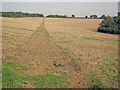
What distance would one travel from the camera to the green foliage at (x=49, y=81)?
6900 mm

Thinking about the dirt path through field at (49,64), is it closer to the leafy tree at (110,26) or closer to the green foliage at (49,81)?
the green foliage at (49,81)

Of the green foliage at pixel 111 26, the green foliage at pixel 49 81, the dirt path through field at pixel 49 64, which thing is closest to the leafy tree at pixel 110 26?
the green foliage at pixel 111 26

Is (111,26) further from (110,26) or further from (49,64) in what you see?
(49,64)

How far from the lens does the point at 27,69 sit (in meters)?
8.19

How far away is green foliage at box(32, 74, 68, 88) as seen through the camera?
22.6 feet

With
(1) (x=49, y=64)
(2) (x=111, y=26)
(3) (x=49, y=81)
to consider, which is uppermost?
(2) (x=111, y=26)

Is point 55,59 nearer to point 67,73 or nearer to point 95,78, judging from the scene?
point 67,73

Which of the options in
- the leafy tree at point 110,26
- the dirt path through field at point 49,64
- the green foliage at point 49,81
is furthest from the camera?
the leafy tree at point 110,26

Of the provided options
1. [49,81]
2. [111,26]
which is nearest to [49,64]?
[49,81]

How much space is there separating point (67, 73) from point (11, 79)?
3252mm

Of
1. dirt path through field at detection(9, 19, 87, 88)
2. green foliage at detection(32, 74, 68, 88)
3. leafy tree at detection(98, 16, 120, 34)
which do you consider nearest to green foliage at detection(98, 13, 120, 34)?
leafy tree at detection(98, 16, 120, 34)

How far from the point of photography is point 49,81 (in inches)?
284

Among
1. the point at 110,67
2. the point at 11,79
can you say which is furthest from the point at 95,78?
the point at 11,79

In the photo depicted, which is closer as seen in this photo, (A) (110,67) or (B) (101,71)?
(B) (101,71)
